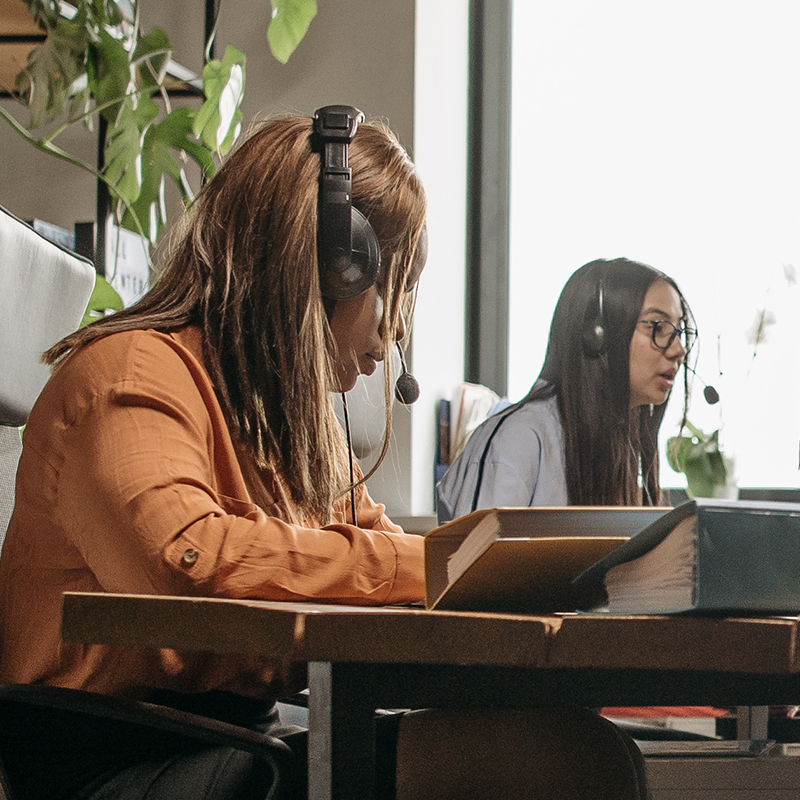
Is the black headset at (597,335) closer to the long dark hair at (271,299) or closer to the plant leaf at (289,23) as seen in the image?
the plant leaf at (289,23)

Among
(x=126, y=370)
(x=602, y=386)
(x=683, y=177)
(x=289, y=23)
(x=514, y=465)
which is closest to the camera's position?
(x=126, y=370)

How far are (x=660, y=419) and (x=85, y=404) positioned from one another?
1.56 metres

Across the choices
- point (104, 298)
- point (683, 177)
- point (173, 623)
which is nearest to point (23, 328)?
point (173, 623)

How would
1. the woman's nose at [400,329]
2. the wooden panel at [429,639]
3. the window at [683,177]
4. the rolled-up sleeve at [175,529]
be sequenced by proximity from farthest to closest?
the window at [683,177] < the woman's nose at [400,329] < the rolled-up sleeve at [175,529] < the wooden panel at [429,639]

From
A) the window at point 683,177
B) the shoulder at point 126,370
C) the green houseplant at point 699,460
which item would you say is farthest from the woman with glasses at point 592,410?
the shoulder at point 126,370

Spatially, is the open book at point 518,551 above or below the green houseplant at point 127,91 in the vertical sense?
below

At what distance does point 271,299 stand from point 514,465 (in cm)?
108

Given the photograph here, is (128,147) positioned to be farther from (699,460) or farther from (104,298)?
(699,460)

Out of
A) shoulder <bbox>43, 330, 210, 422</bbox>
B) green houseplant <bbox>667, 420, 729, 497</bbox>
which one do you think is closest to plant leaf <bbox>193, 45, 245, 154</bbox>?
green houseplant <bbox>667, 420, 729, 497</bbox>

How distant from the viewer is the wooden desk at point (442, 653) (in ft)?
1.28

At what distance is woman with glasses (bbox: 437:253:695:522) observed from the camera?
1.93 m

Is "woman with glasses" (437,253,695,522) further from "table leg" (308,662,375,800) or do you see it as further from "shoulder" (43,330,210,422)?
"table leg" (308,662,375,800)

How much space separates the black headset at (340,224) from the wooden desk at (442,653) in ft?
1.60

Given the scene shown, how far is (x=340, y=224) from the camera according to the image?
875mm
